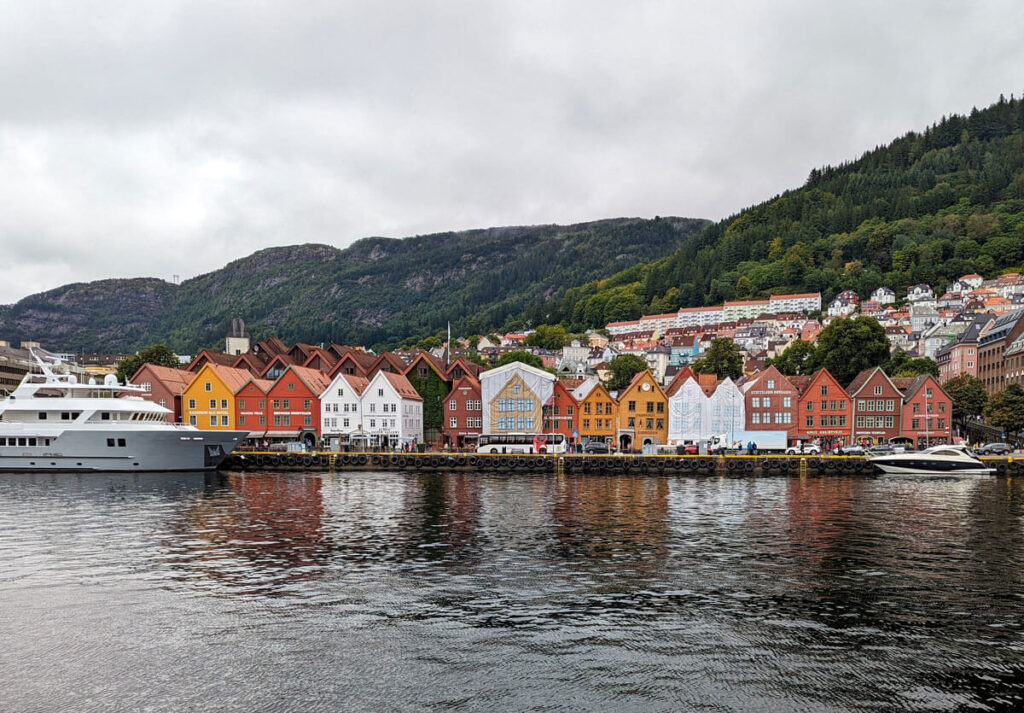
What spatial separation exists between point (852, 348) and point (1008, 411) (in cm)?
2383

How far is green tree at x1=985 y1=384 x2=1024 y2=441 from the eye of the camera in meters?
93.3

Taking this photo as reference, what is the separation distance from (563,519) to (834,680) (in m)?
24.2

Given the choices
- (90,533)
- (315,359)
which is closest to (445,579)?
(90,533)

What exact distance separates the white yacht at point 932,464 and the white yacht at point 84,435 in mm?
62588

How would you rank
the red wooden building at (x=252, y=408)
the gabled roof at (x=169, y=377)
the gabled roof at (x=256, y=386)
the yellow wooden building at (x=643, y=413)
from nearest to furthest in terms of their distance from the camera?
1. the yellow wooden building at (x=643, y=413)
2. the red wooden building at (x=252, y=408)
3. the gabled roof at (x=256, y=386)
4. the gabled roof at (x=169, y=377)

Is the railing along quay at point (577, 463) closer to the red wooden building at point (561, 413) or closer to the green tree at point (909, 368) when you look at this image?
the red wooden building at point (561, 413)

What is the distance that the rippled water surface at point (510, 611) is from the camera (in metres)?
16.8

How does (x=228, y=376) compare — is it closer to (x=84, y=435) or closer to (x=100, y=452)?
(x=100, y=452)

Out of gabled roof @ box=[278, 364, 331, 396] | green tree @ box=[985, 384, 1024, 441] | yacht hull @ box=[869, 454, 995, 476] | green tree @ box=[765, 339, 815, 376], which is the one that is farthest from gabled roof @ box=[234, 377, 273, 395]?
green tree @ box=[985, 384, 1024, 441]

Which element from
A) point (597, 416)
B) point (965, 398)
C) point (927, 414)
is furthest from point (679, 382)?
point (965, 398)

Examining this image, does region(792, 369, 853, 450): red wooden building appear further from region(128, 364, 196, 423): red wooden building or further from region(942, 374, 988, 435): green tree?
region(128, 364, 196, 423): red wooden building

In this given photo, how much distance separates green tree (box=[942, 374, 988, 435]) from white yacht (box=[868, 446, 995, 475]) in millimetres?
34634

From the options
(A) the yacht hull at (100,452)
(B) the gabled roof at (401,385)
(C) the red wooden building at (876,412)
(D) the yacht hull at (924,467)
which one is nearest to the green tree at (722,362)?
(C) the red wooden building at (876,412)

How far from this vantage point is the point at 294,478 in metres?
69.5
